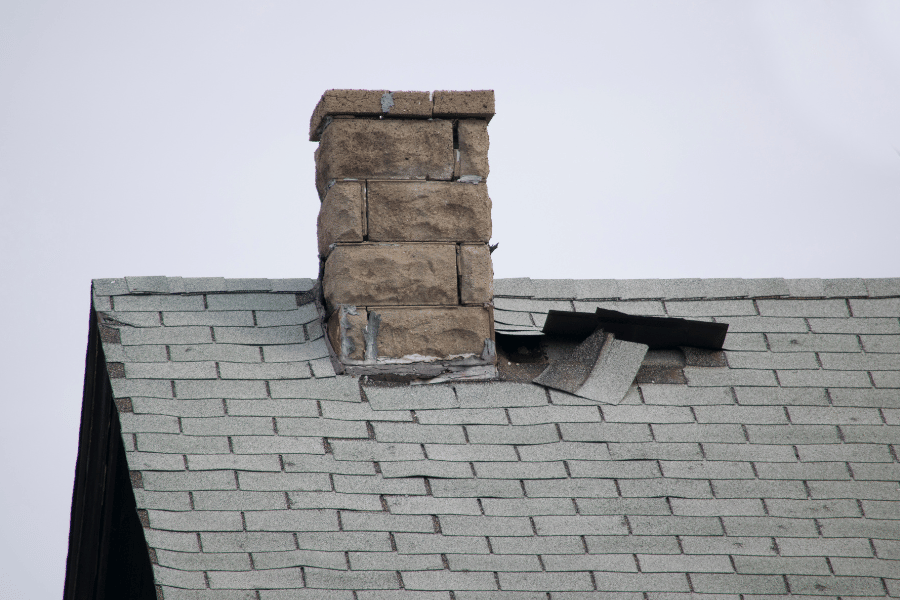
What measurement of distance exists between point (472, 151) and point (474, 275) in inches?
25.9

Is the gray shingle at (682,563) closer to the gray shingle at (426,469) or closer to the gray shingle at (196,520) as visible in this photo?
the gray shingle at (426,469)

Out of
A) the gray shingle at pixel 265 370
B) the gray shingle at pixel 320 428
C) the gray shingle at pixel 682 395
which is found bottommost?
the gray shingle at pixel 320 428

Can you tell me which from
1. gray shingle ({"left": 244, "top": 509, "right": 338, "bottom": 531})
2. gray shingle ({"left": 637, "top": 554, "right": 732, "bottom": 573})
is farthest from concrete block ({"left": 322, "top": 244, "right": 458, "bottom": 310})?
gray shingle ({"left": 637, "top": 554, "right": 732, "bottom": 573})

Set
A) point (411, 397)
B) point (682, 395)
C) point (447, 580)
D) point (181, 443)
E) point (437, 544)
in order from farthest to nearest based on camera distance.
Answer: point (682, 395) → point (411, 397) → point (181, 443) → point (437, 544) → point (447, 580)

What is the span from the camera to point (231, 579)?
3.43 meters

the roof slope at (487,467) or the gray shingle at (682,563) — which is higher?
the roof slope at (487,467)

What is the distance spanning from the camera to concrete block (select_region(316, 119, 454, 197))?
4.67m

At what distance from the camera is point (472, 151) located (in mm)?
4781

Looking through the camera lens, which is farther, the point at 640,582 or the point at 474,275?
the point at 474,275

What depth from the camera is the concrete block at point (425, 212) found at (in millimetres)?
4660

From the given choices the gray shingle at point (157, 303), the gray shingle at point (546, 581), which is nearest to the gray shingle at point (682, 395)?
the gray shingle at point (546, 581)

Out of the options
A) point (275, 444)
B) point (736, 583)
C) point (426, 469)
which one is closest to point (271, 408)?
point (275, 444)

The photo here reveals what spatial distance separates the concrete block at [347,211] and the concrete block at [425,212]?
0.14 ft

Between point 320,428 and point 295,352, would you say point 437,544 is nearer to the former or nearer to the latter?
point 320,428
